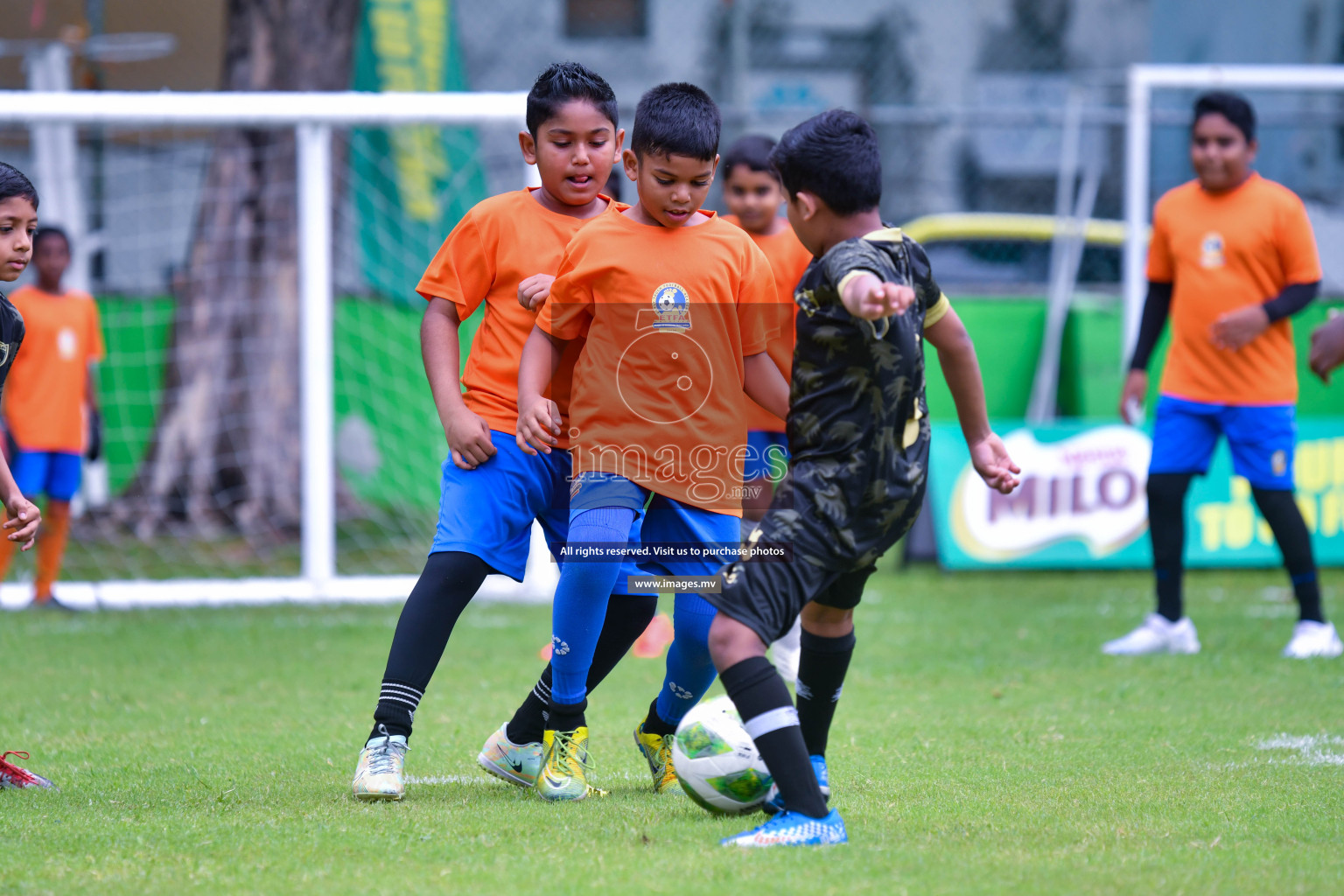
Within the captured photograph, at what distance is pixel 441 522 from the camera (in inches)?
133

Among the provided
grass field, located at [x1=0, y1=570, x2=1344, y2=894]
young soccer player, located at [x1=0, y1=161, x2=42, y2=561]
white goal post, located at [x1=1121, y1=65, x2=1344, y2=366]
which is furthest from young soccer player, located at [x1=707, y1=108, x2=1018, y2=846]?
white goal post, located at [x1=1121, y1=65, x2=1344, y2=366]

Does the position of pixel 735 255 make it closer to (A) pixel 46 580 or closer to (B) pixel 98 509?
(A) pixel 46 580

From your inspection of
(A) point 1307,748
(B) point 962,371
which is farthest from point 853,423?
(A) point 1307,748

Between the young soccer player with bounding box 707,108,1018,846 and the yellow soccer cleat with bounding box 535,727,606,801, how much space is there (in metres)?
0.56

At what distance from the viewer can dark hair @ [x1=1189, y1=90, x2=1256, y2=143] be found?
570cm

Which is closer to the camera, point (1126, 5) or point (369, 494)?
point (369, 494)

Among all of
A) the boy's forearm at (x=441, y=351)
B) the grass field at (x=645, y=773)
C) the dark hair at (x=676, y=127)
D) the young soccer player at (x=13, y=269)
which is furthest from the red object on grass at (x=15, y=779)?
the dark hair at (x=676, y=127)

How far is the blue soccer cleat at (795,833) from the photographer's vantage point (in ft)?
9.05

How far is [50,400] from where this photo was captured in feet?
23.0

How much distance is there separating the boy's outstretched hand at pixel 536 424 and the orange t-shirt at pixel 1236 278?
362cm

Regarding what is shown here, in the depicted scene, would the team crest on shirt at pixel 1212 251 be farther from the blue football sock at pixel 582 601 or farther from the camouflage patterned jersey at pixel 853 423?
the blue football sock at pixel 582 601

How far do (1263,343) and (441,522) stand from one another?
12.6 feet

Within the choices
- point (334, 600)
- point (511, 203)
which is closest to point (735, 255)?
point (511, 203)

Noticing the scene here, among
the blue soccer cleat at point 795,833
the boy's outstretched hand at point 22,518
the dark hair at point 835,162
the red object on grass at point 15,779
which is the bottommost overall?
the red object on grass at point 15,779
